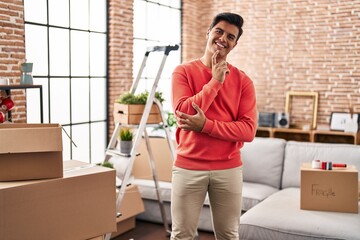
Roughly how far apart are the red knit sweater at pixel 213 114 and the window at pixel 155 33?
11.9ft

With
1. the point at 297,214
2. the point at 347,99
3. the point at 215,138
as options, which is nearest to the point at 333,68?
the point at 347,99

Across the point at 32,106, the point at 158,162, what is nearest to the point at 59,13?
the point at 32,106

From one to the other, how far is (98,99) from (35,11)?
4.33 feet

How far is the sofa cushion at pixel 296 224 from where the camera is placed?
294 cm

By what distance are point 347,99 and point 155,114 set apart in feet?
12.8

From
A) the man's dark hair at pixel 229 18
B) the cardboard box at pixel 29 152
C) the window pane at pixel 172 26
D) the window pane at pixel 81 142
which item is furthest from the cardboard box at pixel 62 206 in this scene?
the window pane at pixel 172 26

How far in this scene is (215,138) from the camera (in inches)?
85.0

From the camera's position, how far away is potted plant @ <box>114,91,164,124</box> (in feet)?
12.0

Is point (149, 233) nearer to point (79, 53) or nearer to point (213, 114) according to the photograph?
point (79, 53)

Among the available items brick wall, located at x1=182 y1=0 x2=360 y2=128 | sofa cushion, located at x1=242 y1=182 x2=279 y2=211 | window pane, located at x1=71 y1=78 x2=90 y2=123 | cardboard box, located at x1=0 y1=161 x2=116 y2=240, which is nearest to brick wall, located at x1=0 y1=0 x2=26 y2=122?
window pane, located at x1=71 y1=78 x2=90 y2=123

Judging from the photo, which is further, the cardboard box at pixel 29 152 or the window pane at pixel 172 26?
the window pane at pixel 172 26

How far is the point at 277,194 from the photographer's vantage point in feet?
12.6

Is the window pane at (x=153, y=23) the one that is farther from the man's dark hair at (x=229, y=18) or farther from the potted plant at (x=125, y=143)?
the man's dark hair at (x=229, y=18)

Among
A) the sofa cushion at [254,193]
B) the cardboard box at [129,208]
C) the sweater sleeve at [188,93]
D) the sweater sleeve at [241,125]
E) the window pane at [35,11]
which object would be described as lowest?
the cardboard box at [129,208]
